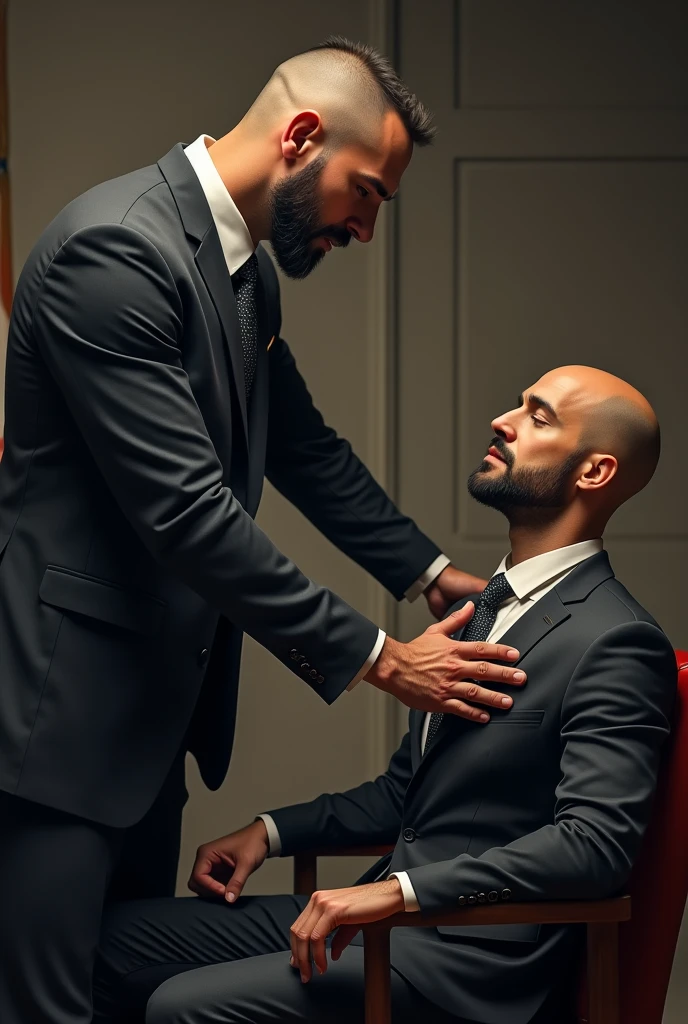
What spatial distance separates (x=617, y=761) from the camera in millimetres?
1559

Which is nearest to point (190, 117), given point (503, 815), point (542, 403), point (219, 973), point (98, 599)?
point (542, 403)

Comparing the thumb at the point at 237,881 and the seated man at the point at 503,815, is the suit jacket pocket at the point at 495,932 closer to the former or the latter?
the seated man at the point at 503,815

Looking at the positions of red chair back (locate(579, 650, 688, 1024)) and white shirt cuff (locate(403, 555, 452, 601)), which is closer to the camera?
red chair back (locate(579, 650, 688, 1024))

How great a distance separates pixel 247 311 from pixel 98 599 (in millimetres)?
550

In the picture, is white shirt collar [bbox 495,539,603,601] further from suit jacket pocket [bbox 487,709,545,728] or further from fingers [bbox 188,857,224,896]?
fingers [bbox 188,857,224,896]

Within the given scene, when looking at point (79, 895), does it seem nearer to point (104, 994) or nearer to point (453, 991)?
point (104, 994)

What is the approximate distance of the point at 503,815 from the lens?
5.52 feet

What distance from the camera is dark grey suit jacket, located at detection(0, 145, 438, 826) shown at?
1581mm

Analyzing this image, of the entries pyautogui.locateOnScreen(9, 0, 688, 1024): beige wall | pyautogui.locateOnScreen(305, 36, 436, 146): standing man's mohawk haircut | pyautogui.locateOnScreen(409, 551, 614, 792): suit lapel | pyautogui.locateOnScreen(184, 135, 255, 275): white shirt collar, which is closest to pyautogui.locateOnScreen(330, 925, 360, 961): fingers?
pyautogui.locateOnScreen(409, 551, 614, 792): suit lapel

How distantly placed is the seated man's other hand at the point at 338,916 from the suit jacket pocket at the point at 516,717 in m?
0.30

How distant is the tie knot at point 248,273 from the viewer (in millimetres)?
1881

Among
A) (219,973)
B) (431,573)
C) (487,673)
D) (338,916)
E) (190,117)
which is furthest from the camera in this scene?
(190,117)

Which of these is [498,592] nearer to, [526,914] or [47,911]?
[526,914]

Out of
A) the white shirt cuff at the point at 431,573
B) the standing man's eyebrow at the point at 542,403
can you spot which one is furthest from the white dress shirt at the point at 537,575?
the white shirt cuff at the point at 431,573
